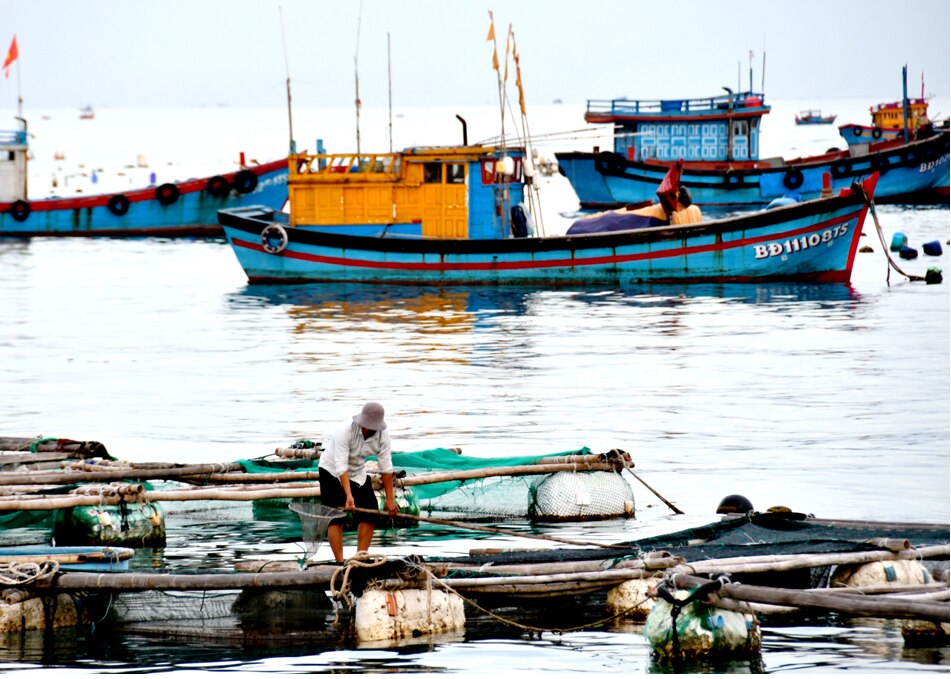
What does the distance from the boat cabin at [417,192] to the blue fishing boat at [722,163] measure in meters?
20.8

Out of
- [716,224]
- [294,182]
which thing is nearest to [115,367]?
[294,182]

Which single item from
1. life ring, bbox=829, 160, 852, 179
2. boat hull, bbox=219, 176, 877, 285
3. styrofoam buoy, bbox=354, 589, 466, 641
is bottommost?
styrofoam buoy, bbox=354, 589, 466, 641

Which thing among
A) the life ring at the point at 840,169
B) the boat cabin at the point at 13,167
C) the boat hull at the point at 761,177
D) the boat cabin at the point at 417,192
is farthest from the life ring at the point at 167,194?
the life ring at the point at 840,169

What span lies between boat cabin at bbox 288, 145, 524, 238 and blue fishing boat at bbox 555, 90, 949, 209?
2083 centimetres

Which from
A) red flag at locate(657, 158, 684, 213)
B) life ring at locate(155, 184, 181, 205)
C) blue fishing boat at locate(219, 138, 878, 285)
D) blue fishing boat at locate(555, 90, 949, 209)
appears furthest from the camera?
blue fishing boat at locate(555, 90, 949, 209)

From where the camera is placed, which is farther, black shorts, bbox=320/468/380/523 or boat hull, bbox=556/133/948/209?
boat hull, bbox=556/133/948/209

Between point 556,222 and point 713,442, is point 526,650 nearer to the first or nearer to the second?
point 713,442

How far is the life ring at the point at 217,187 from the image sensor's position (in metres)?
45.9

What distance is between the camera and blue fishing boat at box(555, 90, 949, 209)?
50281 millimetres

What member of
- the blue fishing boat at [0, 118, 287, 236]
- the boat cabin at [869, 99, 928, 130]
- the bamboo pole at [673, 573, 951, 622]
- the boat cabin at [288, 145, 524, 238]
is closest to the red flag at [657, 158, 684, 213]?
the boat cabin at [288, 145, 524, 238]

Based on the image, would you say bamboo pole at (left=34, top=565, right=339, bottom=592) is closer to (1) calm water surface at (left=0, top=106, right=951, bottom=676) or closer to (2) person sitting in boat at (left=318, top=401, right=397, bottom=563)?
(1) calm water surface at (left=0, top=106, right=951, bottom=676)

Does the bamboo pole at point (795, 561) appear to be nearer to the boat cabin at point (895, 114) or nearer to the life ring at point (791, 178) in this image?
the life ring at point (791, 178)

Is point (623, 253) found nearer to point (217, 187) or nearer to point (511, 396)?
point (511, 396)

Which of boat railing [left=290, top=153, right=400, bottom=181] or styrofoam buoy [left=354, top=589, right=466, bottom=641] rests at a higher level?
boat railing [left=290, top=153, right=400, bottom=181]
